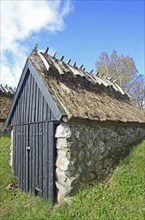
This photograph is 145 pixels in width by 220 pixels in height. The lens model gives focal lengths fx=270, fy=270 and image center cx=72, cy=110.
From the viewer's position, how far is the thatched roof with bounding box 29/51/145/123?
8102mm

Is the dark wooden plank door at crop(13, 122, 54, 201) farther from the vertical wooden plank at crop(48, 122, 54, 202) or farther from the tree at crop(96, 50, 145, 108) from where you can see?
the tree at crop(96, 50, 145, 108)

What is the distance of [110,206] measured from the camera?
670 centimetres

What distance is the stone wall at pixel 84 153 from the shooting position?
24.4 ft

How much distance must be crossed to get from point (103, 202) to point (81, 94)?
3733mm

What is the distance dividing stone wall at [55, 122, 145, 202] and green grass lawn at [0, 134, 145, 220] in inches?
12.9

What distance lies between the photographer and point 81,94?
30.3 feet

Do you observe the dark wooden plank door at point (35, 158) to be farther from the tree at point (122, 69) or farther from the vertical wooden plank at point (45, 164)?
the tree at point (122, 69)

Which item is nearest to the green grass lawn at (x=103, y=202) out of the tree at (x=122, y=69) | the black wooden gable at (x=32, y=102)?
the black wooden gable at (x=32, y=102)

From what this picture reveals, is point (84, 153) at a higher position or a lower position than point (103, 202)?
higher

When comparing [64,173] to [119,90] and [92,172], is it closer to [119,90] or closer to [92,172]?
[92,172]

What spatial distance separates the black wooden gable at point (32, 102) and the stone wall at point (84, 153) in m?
0.65

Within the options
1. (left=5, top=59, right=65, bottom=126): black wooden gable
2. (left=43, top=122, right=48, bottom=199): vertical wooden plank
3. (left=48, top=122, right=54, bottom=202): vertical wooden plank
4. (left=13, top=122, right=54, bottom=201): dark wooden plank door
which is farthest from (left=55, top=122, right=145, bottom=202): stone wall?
(left=5, top=59, right=65, bottom=126): black wooden gable

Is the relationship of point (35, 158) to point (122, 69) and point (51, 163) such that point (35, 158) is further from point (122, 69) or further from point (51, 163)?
point (122, 69)

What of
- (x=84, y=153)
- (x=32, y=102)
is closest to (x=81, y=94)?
(x=32, y=102)
